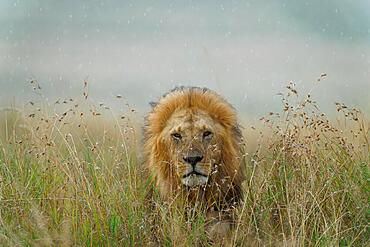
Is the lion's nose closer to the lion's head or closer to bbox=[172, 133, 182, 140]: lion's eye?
the lion's head

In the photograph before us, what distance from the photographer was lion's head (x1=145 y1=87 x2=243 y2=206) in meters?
4.42

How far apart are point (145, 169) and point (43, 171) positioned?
599 mm

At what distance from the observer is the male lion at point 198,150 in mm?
4418

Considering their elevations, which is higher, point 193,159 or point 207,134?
point 207,134

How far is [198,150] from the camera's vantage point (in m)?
4.40

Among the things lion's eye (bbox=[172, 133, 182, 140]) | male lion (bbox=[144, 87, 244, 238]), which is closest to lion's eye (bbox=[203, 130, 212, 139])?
male lion (bbox=[144, 87, 244, 238])

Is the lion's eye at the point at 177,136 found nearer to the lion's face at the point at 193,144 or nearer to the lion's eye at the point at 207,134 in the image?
the lion's face at the point at 193,144

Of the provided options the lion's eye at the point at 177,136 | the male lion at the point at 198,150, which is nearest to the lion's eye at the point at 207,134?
the male lion at the point at 198,150

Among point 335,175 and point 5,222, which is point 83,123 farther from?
point 335,175

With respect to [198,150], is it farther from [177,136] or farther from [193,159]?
[177,136]

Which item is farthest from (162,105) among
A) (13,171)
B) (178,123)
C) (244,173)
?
(13,171)

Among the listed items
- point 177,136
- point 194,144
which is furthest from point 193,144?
point 177,136

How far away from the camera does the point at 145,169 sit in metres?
4.90

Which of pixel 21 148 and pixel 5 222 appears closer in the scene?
pixel 5 222
